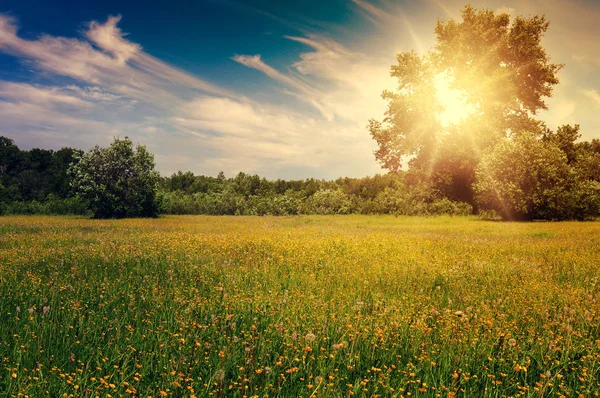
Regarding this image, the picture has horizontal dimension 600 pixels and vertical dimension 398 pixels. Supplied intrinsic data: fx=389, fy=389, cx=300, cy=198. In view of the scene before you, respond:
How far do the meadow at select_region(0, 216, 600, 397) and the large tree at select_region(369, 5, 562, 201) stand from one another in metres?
33.1

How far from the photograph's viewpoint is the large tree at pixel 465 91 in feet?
139

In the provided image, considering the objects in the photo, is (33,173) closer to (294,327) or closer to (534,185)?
(534,185)

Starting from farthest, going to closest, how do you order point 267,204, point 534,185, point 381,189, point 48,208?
point 381,189, point 267,204, point 48,208, point 534,185

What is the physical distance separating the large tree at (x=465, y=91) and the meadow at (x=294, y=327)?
33.1 m

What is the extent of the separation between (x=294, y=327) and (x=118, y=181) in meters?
40.2

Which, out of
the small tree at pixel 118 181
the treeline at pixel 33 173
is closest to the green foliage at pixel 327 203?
the small tree at pixel 118 181

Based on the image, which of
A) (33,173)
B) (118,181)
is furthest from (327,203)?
(33,173)

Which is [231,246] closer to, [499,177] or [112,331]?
[112,331]

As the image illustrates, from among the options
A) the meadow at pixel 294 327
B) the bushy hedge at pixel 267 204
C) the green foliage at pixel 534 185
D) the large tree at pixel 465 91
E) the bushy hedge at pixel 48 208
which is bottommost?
the bushy hedge at pixel 48 208

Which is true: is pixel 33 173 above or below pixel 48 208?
above

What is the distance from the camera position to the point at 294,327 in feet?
16.8

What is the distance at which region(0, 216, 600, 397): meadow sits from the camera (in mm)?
3854

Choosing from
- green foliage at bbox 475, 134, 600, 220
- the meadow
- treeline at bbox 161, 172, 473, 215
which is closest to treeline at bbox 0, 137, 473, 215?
treeline at bbox 161, 172, 473, 215

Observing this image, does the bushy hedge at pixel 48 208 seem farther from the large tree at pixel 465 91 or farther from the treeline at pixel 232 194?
the large tree at pixel 465 91
